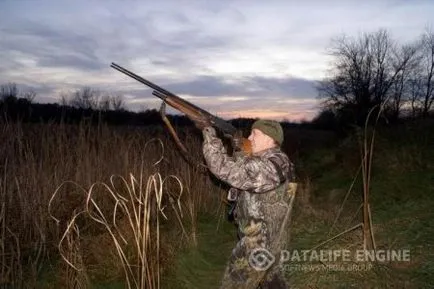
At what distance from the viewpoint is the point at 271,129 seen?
12.5 ft

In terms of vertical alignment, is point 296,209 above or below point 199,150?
below

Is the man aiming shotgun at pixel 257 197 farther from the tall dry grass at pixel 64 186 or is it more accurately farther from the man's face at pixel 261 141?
the tall dry grass at pixel 64 186

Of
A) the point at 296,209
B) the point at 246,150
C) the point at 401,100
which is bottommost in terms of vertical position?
the point at 296,209

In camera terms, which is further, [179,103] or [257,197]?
[179,103]

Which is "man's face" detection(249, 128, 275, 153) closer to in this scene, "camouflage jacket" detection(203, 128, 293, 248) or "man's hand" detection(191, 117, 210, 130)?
"camouflage jacket" detection(203, 128, 293, 248)

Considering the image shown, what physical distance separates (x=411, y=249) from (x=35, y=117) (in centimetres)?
689

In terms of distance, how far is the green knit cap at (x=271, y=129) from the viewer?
3795mm

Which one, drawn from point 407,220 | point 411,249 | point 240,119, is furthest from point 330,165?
point 411,249

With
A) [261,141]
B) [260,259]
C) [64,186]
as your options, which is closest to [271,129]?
[261,141]

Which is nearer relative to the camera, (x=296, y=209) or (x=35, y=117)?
(x=296, y=209)

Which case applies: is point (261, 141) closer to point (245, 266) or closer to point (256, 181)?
point (256, 181)

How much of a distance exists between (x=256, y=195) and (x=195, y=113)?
3.14 feet

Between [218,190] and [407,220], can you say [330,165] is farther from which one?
[407,220]

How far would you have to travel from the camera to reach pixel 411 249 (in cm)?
543
